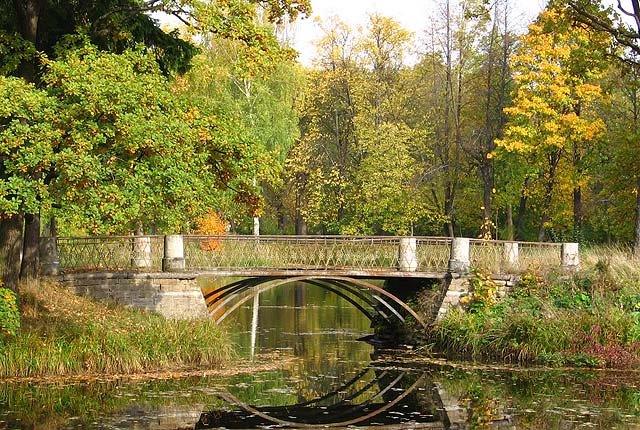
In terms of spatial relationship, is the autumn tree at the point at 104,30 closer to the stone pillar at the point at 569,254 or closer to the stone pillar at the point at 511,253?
the stone pillar at the point at 511,253

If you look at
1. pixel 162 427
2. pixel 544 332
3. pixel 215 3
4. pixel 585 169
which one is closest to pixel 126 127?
pixel 215 3

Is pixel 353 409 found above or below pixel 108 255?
below

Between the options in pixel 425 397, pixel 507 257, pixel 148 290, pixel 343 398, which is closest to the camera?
pixel 425 397

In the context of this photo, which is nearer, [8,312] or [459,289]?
[8,312]

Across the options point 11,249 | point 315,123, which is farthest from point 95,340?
point 315,123

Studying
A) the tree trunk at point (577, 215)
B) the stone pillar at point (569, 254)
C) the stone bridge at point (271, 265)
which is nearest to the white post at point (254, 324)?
the stone bridge at point (271, 265)

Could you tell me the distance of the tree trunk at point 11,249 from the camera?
18.2 metres

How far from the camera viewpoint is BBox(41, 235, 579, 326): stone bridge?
21141 millimetres

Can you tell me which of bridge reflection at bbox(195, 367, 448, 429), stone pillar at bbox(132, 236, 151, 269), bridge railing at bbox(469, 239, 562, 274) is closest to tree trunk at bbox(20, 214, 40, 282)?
stone pillar at bbox(132, 236, 151, 269)

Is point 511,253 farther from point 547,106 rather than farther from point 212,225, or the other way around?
point 212,225

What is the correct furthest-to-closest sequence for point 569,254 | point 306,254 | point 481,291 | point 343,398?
point 569,254
point 306,254
point 481,291
point 343,398

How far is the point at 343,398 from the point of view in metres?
17.5

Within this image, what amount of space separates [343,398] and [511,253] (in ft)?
28.6

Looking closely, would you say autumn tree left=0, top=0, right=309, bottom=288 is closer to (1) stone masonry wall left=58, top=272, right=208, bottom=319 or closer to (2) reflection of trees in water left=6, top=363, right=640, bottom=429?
(1) stone masonry wall left=58, top=272, right=208, bottom=319
